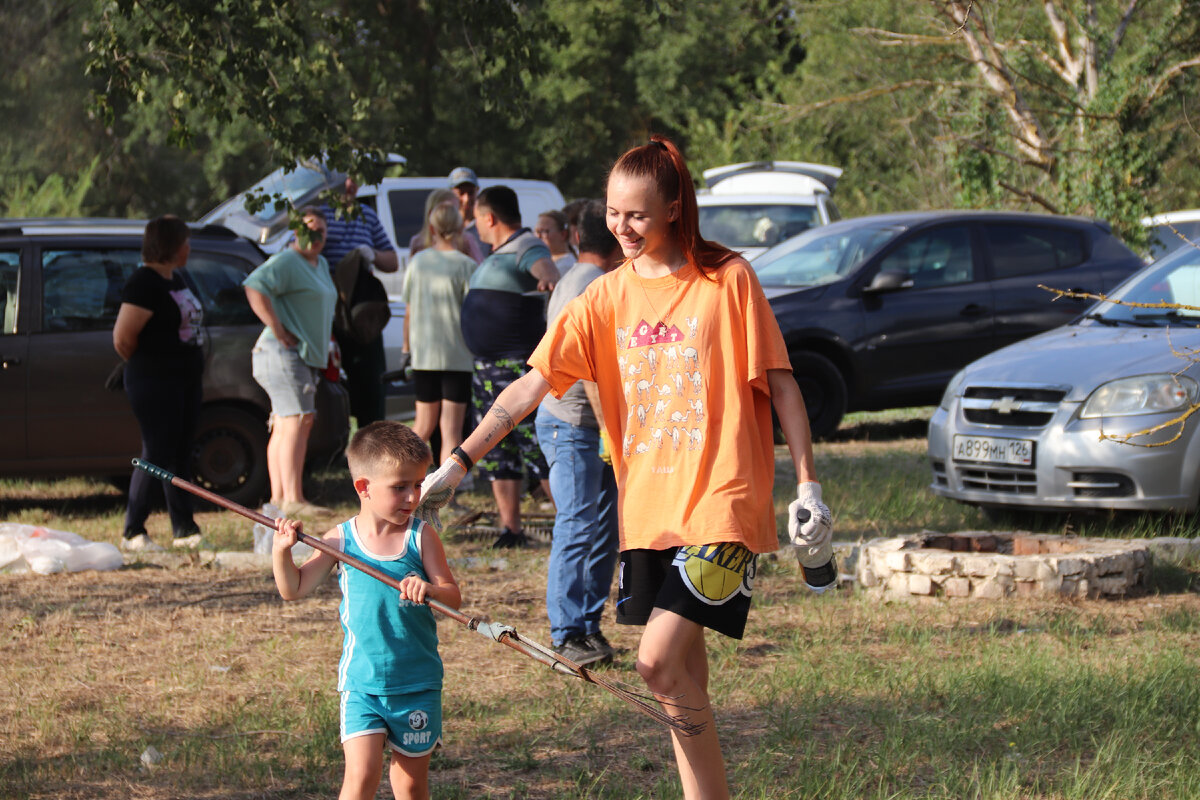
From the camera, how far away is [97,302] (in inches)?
340

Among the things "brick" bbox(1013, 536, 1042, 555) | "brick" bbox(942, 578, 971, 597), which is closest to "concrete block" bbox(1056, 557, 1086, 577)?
"brick" bbox(942, 578, 971, 597)

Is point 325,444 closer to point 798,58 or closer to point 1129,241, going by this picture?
point 1129,241

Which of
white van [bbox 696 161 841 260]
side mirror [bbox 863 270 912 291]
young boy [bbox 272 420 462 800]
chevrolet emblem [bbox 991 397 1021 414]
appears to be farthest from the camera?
white van [bbox 696 161 841 260]

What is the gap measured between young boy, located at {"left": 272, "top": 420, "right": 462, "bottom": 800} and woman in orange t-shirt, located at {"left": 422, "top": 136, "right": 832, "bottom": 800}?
5.4 inches

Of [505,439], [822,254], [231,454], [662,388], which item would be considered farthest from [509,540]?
[822,254]

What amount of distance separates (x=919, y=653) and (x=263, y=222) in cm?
951

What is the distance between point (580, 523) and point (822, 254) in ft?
22.1

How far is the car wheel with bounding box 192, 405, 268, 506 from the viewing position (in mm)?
8836

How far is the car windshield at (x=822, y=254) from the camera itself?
37.4ft

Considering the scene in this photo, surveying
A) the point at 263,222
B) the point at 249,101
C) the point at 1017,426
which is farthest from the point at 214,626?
the point at 263,222

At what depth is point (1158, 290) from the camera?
26.6 ft

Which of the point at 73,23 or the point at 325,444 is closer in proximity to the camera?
the point at 325,444

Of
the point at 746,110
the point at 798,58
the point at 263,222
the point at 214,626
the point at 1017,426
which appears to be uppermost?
the point at 798,58

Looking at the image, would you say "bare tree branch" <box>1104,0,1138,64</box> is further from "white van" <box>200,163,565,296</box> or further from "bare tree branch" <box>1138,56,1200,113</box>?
"white van" <box>200,163,565,296</box>
